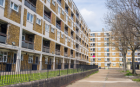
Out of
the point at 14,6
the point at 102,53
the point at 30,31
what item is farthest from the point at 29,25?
the point at 102,53

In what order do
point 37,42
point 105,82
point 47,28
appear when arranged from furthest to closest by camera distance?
point 47,28, point 37,42, point 105,82

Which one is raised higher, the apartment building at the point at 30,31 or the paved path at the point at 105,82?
the apartment building at the point at 30,31

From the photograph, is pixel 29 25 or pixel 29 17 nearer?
pixel 29 25

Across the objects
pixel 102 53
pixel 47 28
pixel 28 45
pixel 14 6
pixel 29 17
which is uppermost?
pixel 14 6

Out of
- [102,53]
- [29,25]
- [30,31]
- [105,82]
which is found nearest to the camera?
[105,82]

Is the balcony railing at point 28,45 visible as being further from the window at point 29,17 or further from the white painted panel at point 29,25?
the window at point 29,17

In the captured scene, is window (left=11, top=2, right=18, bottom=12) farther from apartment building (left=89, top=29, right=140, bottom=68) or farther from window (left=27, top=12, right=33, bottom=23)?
apartment building (left=89, top=29, right=140, bottom=68)

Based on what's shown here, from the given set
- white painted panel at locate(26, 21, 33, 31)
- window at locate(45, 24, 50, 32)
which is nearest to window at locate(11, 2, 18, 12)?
white painted panel at locate(26, 21, 33, 31)

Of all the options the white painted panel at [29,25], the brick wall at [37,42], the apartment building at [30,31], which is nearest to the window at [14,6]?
the apartment building at [30,31]

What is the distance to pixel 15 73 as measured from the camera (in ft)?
21.4

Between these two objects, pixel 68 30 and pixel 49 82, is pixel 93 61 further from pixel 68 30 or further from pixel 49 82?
pixel 49 82

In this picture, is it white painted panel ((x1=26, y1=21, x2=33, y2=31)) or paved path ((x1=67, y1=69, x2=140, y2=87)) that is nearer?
paved path ((x1=67, y1=69, x2=140, y2=87))

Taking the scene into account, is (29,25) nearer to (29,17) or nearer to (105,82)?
(29,17)

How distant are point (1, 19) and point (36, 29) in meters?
7.20
